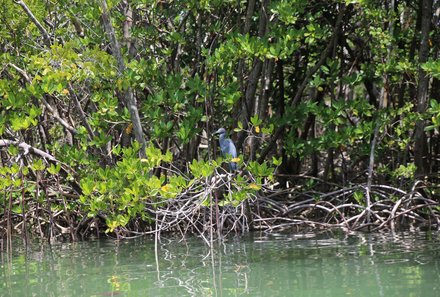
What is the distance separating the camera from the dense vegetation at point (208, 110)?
631cm

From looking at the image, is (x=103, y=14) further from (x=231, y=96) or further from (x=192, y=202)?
(x=192, y=202)

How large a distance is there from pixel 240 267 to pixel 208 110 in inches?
94.9

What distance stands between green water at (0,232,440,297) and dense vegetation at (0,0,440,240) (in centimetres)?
32

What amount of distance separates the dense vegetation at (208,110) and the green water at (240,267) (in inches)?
12.6

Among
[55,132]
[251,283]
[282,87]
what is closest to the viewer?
[251,283]

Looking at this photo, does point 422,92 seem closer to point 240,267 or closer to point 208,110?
point 208,110

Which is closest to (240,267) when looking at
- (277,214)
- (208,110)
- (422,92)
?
(277,214)

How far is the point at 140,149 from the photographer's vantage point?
263 inches

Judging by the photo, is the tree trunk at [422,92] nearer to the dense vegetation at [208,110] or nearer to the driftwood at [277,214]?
the dense vegetation at [208,110]

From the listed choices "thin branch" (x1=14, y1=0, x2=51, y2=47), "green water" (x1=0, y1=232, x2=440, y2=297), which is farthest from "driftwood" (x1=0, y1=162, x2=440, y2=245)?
"thin branch" (x1=14, y1=0, x2=51, y2=47)

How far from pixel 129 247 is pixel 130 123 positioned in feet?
3.64

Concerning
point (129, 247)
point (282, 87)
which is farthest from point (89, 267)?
point (282, 87)

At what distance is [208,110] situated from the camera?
7305 millimetres

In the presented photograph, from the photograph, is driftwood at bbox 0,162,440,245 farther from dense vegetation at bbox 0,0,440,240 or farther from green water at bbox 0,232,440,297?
green water at bbox 0,232,440,297
